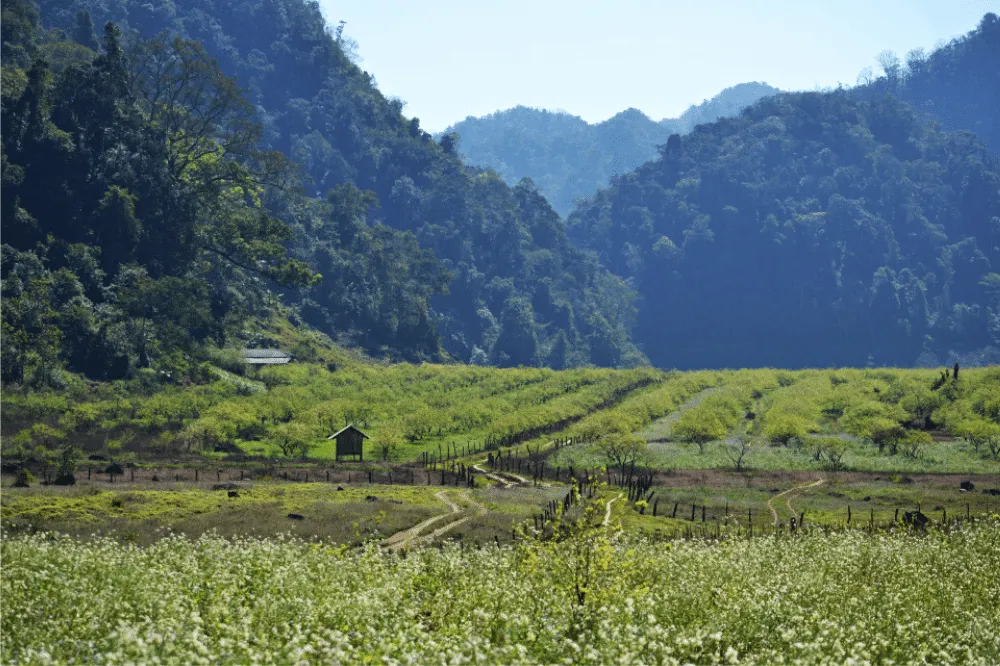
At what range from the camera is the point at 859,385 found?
443ft

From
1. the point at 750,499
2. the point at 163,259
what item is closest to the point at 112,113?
the point at 163,259

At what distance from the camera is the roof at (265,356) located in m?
140

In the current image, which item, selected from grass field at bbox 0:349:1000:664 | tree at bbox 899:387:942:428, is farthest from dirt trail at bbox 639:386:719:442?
tree at bbox 899:387:942:428

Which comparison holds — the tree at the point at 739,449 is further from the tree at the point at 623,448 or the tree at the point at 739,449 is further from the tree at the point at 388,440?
the tree at the point at 388,440

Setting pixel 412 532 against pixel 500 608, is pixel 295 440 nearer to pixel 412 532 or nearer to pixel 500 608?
pixel 412 532

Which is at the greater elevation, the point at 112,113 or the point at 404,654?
the point at 112,113

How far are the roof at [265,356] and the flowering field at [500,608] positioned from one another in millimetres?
110773

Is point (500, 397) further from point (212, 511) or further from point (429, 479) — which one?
point (212, 511)

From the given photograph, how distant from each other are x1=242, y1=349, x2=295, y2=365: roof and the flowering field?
111 m

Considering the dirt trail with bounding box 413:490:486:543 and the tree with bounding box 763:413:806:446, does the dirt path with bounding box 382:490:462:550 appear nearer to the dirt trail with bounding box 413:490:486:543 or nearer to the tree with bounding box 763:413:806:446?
the dirt trail with bounding box 413:490:486:543

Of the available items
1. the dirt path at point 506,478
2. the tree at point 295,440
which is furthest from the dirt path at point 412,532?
the tree at point 295,440

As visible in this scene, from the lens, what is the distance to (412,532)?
2119 inches

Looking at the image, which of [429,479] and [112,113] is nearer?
[429,479]

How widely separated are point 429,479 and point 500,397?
5675 centimetres
